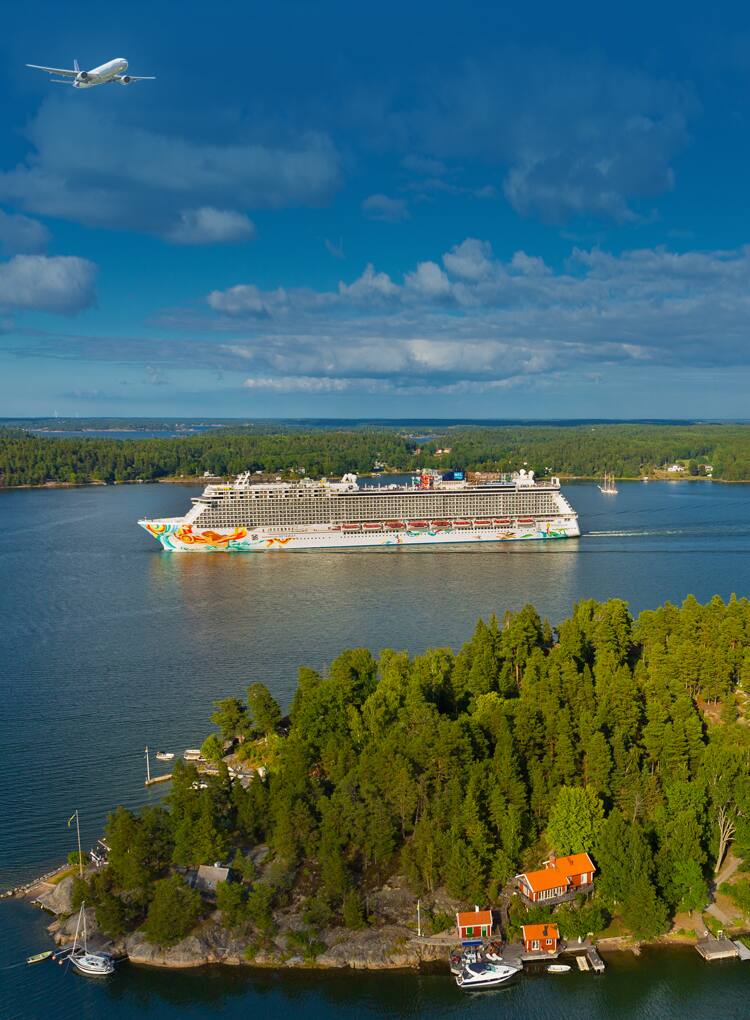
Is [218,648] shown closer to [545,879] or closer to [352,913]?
[352,913]

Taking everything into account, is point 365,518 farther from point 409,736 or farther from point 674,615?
point 409,736

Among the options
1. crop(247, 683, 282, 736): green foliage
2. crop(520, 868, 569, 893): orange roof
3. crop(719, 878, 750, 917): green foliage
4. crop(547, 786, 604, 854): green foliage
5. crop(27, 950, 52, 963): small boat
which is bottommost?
crop(27, 950, 52, 963): small boat

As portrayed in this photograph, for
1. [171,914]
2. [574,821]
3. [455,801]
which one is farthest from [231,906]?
[574,821]

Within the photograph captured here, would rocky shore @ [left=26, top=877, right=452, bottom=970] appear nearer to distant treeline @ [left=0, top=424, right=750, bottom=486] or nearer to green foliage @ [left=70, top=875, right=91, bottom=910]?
green foliage @ [left=70, top=875, right=91, bottom=910]

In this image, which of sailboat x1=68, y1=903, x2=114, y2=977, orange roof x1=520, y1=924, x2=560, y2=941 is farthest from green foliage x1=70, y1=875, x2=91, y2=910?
orange roof x1=520, y1=924, x2=560, y2=941

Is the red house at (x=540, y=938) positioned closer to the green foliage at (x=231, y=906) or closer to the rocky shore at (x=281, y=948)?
the rocky shore at (x=281, y=948)
